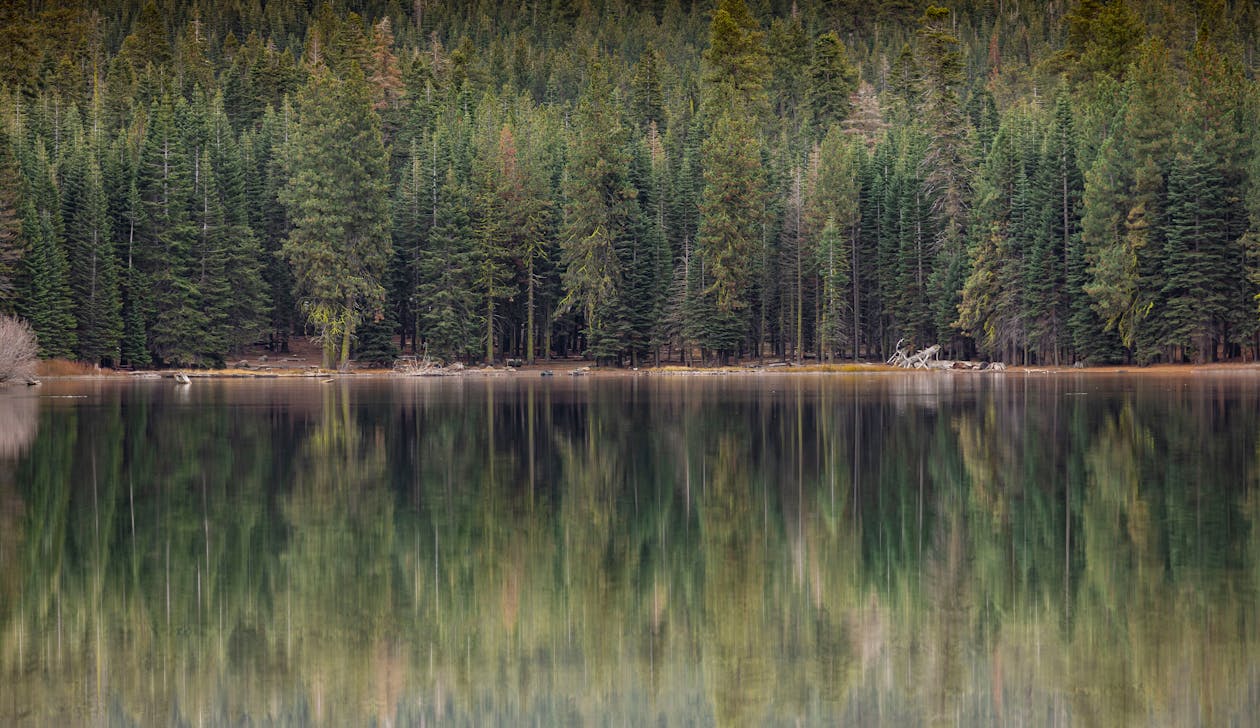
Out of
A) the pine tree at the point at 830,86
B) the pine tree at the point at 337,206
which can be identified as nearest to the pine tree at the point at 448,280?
the pine tree at the point at 337,206

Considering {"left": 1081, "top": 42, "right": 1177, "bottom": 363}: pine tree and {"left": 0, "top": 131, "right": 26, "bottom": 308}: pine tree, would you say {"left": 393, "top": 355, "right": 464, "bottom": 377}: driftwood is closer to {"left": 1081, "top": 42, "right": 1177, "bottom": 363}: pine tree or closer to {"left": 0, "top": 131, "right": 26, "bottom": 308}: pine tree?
{"left": 0, "top": 131, "right": 26, "bottom": 308}: pine tree

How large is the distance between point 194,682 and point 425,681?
72.6 inches

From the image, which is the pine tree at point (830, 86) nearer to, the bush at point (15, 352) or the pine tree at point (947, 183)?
the pine tree at point (947, 183)

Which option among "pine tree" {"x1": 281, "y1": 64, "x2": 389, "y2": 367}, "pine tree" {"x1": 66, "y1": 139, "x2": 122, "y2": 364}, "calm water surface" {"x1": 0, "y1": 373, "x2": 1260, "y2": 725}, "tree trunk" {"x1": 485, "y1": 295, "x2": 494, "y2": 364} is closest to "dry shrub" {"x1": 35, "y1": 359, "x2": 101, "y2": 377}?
"pine tree" {"x1": 66, "y1": 139, "x2": 122, "y2": 364}

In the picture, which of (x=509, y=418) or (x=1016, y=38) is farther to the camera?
(x=1016, y=38)

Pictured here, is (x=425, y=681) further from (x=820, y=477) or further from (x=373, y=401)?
(x=373, y=401)

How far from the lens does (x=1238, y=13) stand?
174 meters

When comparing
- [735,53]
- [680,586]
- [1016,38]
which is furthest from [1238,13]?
[680,586]

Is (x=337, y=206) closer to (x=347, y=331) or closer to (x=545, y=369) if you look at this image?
(x=347, y=331)

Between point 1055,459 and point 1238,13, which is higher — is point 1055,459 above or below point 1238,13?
below

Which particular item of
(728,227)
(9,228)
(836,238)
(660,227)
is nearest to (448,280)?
(660,227)

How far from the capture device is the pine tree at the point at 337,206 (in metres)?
88.2

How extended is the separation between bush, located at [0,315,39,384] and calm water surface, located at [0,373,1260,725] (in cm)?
3929

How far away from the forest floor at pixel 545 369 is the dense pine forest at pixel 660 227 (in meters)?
1.35
